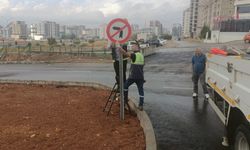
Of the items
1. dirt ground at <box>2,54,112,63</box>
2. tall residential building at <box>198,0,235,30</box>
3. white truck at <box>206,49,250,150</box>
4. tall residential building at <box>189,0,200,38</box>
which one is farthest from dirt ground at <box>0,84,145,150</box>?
tall residential building at <box>189,0,200,38</box>

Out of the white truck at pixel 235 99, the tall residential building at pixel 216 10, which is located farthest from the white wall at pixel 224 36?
the white truck at pixel 235 99

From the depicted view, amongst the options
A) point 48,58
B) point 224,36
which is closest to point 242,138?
point 48,58

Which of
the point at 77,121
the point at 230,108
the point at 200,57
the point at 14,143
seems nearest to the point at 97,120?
the point at 77,121

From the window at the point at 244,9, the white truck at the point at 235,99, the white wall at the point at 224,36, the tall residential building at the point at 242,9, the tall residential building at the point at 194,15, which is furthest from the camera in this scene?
the tall residential building at the point at 194,15

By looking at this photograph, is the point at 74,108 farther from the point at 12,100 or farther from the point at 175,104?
the point at 175,104

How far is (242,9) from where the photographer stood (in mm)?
71250

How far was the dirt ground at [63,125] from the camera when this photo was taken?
4883mm

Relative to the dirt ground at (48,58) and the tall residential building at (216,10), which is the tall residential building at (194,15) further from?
the dirt ground at (48,58)

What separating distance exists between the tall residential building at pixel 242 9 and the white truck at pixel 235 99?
69531 millimetres

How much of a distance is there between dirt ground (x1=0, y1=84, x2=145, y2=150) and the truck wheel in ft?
5.08

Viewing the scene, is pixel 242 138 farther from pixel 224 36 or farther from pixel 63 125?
pixel 224 36

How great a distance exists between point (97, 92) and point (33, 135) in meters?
4.25

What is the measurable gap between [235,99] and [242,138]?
0.52m

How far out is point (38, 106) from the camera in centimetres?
734
